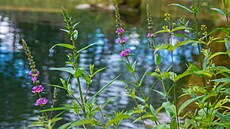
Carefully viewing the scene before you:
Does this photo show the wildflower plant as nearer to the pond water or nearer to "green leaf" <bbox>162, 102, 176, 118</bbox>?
"green leaf" <bbox>162, 102, 176, 118</bbox>

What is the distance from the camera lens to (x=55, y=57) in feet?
41.8

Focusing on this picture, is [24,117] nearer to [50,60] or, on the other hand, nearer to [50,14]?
[50,60]

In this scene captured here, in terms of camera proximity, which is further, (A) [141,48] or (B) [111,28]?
(B) [111,28]

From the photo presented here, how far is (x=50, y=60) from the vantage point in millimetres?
12266

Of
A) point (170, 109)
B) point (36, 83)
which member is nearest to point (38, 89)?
point (36, 83)

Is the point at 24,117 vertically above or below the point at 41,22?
below

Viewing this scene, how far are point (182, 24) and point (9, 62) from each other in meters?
10.3

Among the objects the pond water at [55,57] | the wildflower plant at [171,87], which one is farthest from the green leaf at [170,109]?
the pond water at [55,57]

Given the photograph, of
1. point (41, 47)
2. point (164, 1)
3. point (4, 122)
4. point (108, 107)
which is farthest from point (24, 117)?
point (164, 1)

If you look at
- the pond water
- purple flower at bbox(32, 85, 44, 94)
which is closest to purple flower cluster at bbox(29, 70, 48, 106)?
purple flower at bbox(32, 85, 44, 94)

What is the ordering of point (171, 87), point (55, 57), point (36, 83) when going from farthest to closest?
point (55, 57)
point (171, 87)
point (36, 83)

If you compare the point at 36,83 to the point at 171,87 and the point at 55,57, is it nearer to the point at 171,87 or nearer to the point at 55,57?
the point at 171,87

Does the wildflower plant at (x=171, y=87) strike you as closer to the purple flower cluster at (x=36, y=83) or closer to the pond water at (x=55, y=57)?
the purple flower cluster at (x=36, y=83)

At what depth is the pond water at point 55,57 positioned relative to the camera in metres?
8.20
